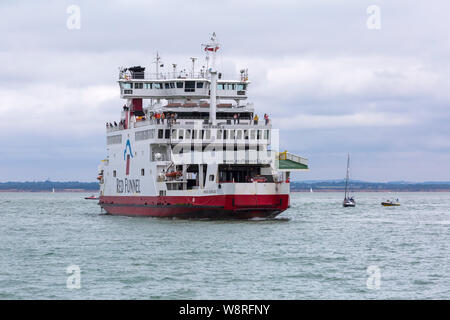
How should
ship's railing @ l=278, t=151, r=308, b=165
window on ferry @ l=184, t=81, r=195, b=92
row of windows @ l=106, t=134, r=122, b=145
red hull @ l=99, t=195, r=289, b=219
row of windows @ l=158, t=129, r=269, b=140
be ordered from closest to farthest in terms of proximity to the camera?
red hull @ l=99, t=195, r=289, b=219, row of windows @ l=158, t=129, r=269, b=140, ship's railing @ l=278, t=151, r=308, b=165, window on ferry @ l=184, t=81, r=195, b=92, row of windows @ l=106, t=134, r=122, b=145

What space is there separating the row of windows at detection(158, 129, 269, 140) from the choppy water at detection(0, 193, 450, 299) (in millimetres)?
6653

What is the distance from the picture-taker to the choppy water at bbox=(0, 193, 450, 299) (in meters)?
28.3

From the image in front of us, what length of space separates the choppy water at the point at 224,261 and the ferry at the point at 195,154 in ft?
6.55

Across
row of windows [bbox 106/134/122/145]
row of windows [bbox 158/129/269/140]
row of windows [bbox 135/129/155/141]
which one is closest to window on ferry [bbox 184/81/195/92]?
row of windows [bbox 135/129/155/141]

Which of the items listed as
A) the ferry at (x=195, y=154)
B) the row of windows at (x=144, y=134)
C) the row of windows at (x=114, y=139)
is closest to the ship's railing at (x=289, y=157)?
the ferry at (x=195, y=154)

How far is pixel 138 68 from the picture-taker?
68.6m

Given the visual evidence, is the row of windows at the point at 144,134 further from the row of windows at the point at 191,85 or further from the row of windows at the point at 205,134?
the row of windows at the point at 191,85

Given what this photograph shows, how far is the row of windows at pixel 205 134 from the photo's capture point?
191 feet

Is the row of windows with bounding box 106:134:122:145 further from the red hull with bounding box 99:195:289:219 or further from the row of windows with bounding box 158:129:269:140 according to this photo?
the red hull with bounding box 99:195:289:219
